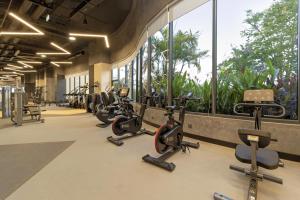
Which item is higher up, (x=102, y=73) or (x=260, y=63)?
(x=102, y=73)

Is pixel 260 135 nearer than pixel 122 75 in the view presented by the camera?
Yes

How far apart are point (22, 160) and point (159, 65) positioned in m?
4.31

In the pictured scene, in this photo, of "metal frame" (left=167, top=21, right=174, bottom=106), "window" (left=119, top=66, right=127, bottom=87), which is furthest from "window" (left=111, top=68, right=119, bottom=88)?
"metal frame" (left=167, top=21, right=174, bottom=106)

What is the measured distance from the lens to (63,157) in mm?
2961

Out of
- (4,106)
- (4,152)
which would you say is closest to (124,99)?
(4,152)

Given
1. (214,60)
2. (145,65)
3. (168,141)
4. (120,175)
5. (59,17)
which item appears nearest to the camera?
(120,175)

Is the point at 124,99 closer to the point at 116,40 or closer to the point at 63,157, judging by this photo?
the point at 63,157

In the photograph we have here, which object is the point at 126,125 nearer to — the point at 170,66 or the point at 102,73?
the point at 170,66

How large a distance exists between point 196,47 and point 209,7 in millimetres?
935

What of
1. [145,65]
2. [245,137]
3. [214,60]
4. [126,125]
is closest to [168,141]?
[245,137]

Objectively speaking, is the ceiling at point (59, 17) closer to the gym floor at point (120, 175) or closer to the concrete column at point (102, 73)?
the concrete column at point (102, 73)

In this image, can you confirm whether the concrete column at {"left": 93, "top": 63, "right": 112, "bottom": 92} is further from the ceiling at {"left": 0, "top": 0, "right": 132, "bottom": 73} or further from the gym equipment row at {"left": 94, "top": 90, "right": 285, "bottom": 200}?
the gym equipment row at {"left": 94, "top": 90, "right": 285, "bottom": 200}

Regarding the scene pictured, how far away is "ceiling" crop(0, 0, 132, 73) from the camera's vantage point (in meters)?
6.03

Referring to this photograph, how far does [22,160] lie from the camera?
2.82m
